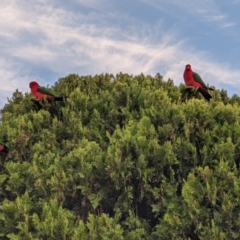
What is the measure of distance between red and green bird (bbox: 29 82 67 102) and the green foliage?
103 centimetres

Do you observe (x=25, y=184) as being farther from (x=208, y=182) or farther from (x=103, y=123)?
(x=208, y=182)

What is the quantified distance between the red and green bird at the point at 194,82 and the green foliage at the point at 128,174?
2.90ft

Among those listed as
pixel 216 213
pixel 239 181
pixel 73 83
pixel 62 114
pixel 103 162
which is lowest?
pixel 216 213

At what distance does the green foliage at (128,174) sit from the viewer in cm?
1045

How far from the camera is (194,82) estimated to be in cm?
1318

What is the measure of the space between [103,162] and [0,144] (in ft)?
11.3

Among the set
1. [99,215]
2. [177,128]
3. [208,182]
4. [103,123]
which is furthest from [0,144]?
[208,182]

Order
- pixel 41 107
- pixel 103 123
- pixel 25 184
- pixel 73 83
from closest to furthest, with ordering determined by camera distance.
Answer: pixel 25 184, pixel 103 123, pixel 41 107, pixel 73 83

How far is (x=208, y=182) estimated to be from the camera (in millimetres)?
10508

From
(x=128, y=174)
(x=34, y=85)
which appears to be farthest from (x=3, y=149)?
(x=128, y=174)

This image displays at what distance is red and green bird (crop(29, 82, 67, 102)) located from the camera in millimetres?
13828

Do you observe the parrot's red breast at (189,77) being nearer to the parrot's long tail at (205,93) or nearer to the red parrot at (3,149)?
the parrot's long tail at (205,93)

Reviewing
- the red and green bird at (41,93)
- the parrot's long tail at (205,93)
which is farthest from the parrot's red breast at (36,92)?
the parrot's long tail at (205,93)

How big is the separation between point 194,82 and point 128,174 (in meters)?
3.67
